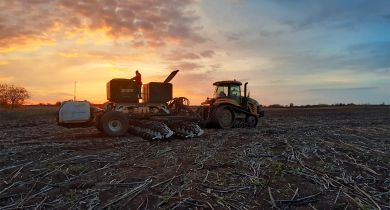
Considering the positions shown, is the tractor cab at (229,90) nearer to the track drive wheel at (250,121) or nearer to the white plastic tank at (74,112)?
the track drive wheel at (250,121)

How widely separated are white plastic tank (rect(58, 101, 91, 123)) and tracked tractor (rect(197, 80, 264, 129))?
816cm

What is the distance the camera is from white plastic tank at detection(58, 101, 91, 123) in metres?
19.9

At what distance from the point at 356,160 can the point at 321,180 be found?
10.5 feet

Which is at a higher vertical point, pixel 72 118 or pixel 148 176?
pixel 72 118

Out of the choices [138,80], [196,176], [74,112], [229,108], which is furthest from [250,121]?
[196,176]

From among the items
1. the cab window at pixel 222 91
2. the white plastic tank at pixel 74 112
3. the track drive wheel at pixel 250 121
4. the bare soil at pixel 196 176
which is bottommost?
the bare soil at pixel 196 176

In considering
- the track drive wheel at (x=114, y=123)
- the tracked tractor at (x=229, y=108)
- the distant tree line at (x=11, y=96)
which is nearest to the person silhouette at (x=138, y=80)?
the track drive wheel at (x=114, y=123)

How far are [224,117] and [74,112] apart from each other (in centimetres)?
965

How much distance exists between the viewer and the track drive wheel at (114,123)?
20145mm

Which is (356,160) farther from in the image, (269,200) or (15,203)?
(15,203)

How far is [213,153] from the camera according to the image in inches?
555

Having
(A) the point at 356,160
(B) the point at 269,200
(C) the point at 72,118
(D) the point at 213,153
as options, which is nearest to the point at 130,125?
(C) the point at 72,118

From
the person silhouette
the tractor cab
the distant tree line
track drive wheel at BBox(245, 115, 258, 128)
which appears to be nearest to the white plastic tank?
the person silhouette

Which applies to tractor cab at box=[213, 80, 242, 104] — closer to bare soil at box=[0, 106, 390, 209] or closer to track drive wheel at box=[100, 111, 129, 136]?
track drive wheel at box=[100, 111, 129, 136]
